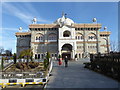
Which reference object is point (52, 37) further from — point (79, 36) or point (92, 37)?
point (92, 37)

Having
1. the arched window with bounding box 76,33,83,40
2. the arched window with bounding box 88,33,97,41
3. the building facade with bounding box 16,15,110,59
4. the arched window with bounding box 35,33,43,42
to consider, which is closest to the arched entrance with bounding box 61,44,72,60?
the building facade with bounding box 16,15,110,59

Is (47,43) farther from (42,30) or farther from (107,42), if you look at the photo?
(107,42)

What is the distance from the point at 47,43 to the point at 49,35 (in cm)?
340

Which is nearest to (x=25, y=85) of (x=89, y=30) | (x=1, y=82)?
(x=1, y=82)

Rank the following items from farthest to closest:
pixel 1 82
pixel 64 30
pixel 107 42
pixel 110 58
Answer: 1. pixel 107 42
2. pixel 64 30
3. pixel 110 58
4. pixel 1 82

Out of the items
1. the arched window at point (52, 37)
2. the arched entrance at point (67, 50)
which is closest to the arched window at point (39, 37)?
the arched window at point (52, 37)

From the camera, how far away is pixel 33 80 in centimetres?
848

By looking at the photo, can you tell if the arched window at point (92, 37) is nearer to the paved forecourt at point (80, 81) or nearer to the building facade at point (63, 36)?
the building facade at point (63, 36)

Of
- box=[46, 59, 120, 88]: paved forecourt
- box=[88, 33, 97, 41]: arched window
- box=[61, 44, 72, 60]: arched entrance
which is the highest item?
box=[88, 33, 97, 41]: arched window

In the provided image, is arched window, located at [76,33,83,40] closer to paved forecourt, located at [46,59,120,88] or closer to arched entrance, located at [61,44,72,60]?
arched entrance, located at [61,44,72,60]

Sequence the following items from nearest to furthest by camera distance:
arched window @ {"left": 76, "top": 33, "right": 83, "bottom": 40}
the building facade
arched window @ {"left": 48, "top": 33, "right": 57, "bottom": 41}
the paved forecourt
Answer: the paved forecourt, the building facade, arched window @ {"left": 48, "top": 33, "right": 57, "bottom": 41}, arched window @ {"left": 76, "top": 33, "right": 83, "bottom": 40}

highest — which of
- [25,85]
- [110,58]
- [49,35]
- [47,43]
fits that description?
[49,35]

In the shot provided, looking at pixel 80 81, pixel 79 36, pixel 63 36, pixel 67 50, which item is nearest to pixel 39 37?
pixel 63 36

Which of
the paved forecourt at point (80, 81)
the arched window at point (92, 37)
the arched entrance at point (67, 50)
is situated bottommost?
the paved forecourt at point (80, 81)
